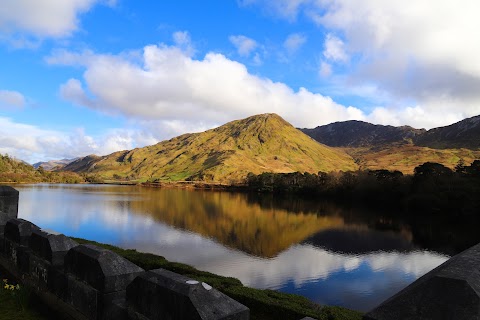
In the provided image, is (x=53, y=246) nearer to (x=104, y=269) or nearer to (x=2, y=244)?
(x=104, y=269)

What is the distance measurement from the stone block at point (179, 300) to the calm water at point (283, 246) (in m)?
23.9

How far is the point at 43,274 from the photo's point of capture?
8094 millimetres

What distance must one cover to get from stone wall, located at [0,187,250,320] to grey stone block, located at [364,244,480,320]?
214cm

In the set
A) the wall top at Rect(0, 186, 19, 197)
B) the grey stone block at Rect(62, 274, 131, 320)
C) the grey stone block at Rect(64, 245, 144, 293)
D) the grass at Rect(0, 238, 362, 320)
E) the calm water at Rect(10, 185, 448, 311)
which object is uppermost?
the wall top at Rect(0, 186, 19, 197)

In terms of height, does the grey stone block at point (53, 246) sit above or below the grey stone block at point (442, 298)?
below

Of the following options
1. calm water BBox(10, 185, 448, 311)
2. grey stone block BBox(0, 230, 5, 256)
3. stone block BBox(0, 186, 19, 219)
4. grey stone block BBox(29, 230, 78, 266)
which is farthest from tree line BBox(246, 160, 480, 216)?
grey stone block BBox(0, 230, 5, 256)

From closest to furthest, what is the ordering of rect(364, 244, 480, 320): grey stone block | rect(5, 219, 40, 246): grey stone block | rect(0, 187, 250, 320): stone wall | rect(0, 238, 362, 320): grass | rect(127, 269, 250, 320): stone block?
rect(364, 244, 480, 320): grey stone block < rect(127, 269, 250, 320): stone block < rect(0, 187, 250, 320): stone wall < rect(0, 238, 362, 320): grass < rect(5, 219, 40, 246): grey stone block

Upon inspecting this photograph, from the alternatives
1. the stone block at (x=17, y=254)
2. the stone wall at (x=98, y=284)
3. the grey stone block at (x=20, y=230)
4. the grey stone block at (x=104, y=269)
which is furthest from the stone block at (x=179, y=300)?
the grey stone block at (x=20, y=230)

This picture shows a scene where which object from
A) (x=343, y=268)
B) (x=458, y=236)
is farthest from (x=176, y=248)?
(x=458, y=236)

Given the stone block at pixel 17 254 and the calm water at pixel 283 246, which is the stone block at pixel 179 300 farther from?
→ the calm water at pixel 283 246

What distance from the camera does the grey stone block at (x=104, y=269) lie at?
601cm

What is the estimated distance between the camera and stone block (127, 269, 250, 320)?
13.9ft

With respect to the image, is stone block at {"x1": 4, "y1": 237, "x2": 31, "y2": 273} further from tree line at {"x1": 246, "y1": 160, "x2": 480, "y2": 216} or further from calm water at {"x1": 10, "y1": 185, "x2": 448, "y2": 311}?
tree line at {"x1": 246, "y1": 160, "x2": 480, "y2": 216}

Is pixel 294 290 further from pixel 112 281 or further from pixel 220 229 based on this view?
pixel 220 229
